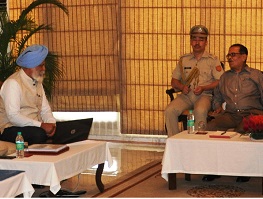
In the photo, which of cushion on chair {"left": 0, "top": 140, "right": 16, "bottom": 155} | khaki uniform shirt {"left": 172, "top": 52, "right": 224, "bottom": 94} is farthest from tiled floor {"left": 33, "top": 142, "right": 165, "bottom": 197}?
khaki uniform shirt {"left": 172, "top": 52, "right": 224, "bottom": 94}

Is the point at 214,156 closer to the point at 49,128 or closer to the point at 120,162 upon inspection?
the point at 49,128

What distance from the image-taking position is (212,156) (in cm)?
726

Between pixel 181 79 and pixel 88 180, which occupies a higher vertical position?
pixel 181 79

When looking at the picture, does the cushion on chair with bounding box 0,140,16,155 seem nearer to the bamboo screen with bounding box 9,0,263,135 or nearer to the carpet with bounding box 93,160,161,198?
the carpet with bounding box 93,160,161,198

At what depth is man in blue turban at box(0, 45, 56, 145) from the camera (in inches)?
293

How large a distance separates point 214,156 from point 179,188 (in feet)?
2.03

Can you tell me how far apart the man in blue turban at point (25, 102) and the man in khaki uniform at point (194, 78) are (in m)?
1.97

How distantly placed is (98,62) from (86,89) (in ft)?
1.44

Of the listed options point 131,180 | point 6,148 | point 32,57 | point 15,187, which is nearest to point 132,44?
point 131,180

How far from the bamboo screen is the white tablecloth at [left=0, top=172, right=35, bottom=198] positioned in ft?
17.7

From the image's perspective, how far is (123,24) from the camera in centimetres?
1067

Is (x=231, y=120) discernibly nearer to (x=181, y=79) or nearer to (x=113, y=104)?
(x=181, y=79)

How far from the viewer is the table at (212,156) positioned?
7.08 meters

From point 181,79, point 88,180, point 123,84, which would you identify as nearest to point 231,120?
point 181,79
